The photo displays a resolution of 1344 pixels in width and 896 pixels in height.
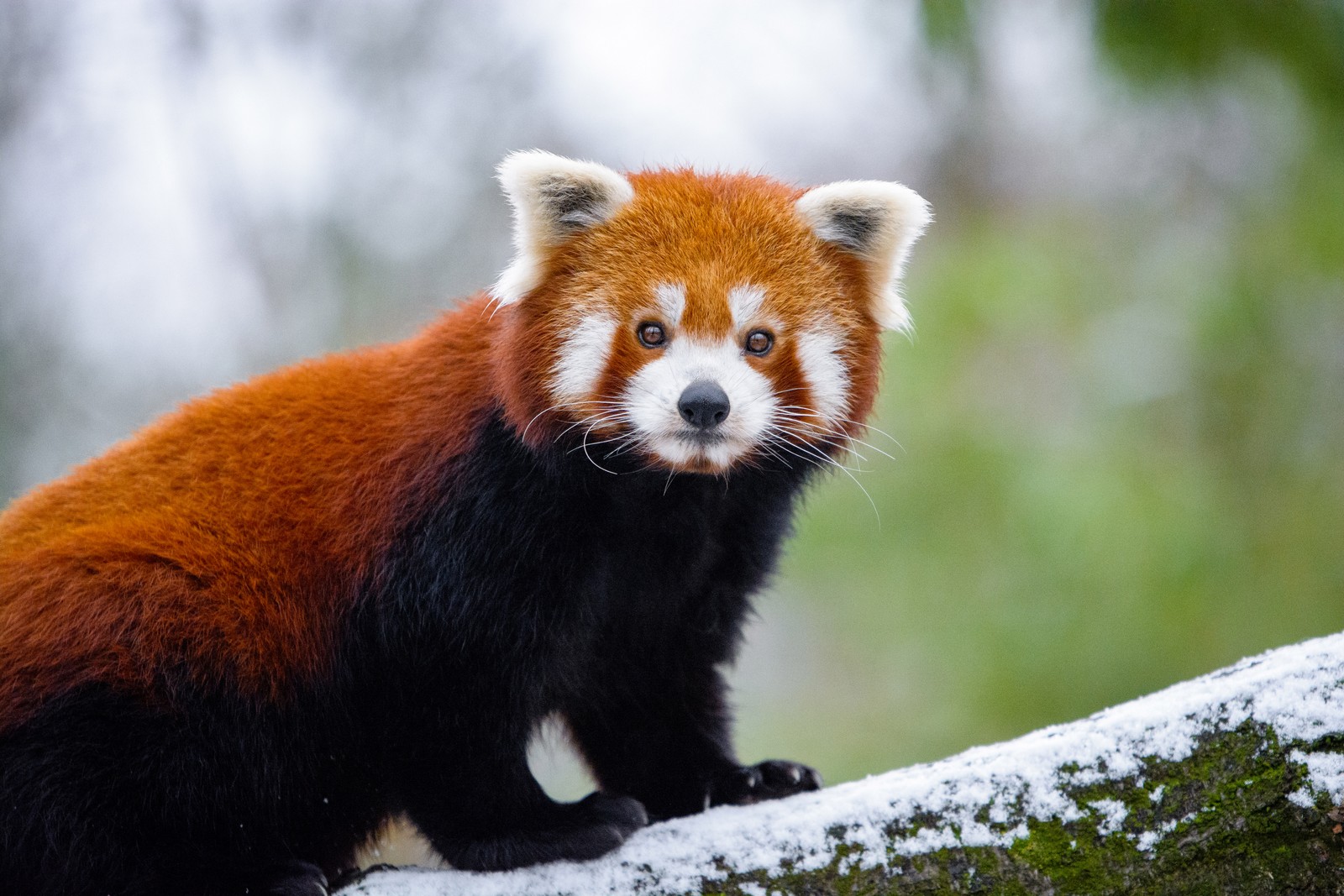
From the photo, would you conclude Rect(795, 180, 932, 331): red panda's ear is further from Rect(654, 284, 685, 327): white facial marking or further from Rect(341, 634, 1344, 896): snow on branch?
Rect(341, 634, 1344, 896): snow on branch

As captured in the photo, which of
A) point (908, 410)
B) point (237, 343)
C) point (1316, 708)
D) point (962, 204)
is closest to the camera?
point (1316, 708)

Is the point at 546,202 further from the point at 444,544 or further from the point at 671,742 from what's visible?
the point at 671,742

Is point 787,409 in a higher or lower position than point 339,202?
lower

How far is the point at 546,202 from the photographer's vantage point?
2.76m

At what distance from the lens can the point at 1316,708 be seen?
2.12 meters

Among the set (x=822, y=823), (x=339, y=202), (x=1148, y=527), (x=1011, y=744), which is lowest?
(x=822, y=823)

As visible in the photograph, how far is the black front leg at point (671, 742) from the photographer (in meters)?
3.04

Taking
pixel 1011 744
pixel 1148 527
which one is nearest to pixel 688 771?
pixel 1011 744

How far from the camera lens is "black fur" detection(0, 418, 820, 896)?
8.06 feet

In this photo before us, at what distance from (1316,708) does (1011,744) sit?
0.57 metres

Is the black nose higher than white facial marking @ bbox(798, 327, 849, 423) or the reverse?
the reverse

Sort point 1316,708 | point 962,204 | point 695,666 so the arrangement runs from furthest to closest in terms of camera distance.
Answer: point 962,204, point 695,666, point 1316,708

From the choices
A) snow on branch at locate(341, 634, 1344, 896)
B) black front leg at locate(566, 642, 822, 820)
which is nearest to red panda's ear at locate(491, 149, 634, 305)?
black front leg at locate(566, 642, 822, 820)

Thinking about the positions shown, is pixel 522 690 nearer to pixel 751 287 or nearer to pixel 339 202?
pixel 751 287
